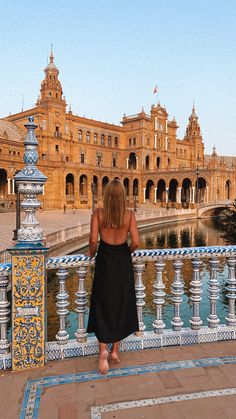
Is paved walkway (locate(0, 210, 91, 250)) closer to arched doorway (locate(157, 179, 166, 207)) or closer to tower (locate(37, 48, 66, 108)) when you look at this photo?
tower (locate(37, 48, 66, 108))

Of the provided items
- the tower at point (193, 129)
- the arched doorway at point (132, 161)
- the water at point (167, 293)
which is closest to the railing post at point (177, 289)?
the water at point (167, 293)

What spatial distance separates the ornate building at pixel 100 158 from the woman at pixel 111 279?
32.3 m

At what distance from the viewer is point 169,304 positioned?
430 inches

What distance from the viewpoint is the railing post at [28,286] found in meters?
3.26

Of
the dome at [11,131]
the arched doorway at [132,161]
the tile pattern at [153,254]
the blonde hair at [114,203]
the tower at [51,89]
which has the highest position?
the tower at [51,89]

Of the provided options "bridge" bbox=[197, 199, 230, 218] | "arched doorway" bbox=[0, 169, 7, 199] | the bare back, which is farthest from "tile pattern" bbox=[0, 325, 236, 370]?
"bridge" bbox=[197, 199, 230, 218]

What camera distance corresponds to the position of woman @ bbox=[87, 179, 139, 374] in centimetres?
319

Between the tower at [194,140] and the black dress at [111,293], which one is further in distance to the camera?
the tower at [194,140]

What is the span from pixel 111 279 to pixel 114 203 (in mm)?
798

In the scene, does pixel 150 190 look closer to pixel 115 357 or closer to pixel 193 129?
pixel 193 129

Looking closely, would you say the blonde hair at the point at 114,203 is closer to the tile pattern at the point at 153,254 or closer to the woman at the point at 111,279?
the woman at the point at 111,279

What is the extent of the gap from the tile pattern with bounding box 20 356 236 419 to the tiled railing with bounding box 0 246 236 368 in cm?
41

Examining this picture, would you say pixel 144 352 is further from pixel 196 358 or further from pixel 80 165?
pixel 80 165

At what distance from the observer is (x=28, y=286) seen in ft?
10.8
